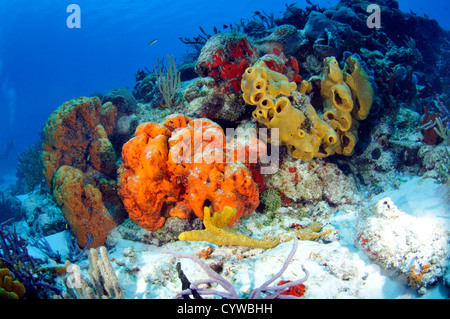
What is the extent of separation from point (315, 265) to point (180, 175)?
6.75ft

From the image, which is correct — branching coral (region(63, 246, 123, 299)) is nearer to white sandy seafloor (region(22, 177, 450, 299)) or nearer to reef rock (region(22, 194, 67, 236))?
white sandy seafloor (region(22, 177, 450, 299))

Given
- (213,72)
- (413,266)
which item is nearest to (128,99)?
(213,72)

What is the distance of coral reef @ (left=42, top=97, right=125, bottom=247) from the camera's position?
3.59 metres

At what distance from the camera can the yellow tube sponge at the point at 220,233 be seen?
2.83 m

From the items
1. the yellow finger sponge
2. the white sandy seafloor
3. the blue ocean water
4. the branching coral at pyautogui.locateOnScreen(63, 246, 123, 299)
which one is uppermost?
the blue ocean water

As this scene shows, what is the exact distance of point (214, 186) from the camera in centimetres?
299

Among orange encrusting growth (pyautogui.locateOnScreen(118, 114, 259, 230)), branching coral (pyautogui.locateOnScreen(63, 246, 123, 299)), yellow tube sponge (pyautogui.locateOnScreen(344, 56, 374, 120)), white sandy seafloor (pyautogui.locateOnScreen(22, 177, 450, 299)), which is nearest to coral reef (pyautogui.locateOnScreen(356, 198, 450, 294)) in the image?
white sandy seafloor (pyautogui.locateOnScreen(22, 177, 450, 299))

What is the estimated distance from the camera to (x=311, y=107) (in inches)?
151

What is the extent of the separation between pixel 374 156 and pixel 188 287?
4157 millimetres

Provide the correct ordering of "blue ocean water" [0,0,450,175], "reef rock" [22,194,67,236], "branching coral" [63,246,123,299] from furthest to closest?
"blue ocean water" [0,0,450,175] → "reef rock" [22,194,67,236] → "branching coral" [63,246,123,299]

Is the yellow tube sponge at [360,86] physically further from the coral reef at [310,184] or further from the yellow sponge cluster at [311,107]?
the coral reef at [310,184]

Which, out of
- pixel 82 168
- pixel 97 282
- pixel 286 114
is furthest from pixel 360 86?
pixel 82 168

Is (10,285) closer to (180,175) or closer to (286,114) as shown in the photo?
(180,175)

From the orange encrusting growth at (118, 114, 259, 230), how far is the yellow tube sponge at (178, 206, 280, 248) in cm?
13
